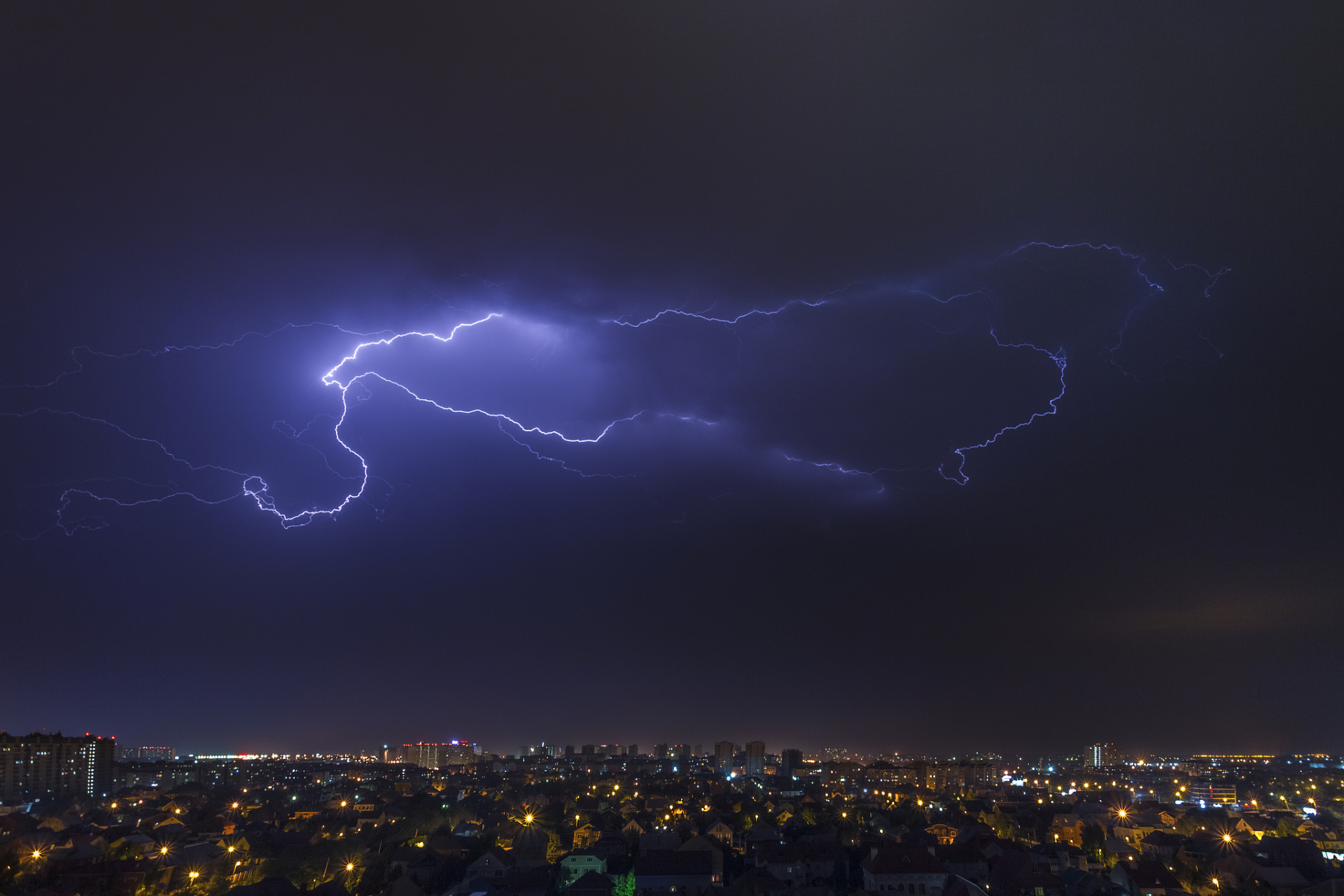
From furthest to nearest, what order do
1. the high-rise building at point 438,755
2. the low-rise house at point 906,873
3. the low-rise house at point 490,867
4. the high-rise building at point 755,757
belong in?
the high-rise building at point 438,755 < the high-rise building at point 755,757 < the low-rise house at point 490,867 < the low-rise house at point 906,873

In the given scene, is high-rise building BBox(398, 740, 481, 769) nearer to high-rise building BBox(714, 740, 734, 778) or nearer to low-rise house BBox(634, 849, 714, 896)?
high-rise building BBox(714, 740, 734, 778)

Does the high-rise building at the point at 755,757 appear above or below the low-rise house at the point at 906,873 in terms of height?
below

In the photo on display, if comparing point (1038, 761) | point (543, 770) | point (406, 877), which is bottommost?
point (1038, 761)

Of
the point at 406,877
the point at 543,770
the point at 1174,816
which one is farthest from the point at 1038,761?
the point at 406,877

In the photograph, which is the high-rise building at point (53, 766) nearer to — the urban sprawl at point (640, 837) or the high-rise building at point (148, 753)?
the urban sprawl at point (640, 837)

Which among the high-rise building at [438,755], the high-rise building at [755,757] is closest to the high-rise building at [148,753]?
the high-rise building at [438,755]

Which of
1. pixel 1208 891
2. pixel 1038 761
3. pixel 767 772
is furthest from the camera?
pixel 1038 761

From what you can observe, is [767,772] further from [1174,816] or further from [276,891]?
[276,891]
